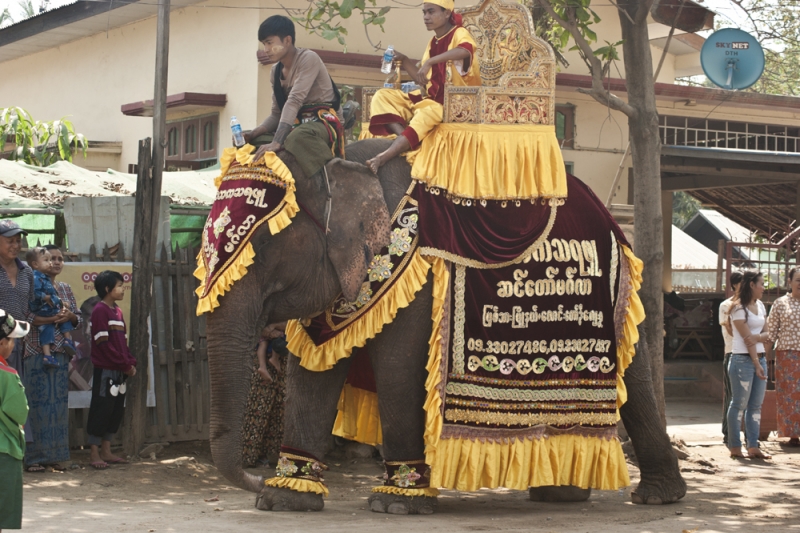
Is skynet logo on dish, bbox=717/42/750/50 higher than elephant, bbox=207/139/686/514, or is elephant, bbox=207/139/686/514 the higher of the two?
skynet logo on dish, bbox=717/42/750/50

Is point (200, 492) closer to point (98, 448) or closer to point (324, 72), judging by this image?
point (98, 448)

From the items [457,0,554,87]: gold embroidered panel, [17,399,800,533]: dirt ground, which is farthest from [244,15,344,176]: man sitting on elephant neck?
[17,399,800,533]: dirt ground

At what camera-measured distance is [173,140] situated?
1606 centimetres

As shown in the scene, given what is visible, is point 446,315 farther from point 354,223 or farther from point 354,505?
point 354,505

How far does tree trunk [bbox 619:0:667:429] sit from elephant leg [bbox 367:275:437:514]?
3.71m

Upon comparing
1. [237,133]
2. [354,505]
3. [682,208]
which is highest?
[682,208]

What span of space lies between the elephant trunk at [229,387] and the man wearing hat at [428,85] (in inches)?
52.5

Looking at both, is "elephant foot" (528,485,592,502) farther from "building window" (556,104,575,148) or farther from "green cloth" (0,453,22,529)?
"building window" (556,104,575,148)

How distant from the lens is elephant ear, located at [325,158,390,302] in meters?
6.24

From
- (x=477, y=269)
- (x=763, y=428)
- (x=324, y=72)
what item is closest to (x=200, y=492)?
(x=477, y=269)

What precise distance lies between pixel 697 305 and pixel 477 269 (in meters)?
11.6

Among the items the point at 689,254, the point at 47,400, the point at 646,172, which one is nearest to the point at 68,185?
the point at 47,400

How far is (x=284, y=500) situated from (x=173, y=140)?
415 inches

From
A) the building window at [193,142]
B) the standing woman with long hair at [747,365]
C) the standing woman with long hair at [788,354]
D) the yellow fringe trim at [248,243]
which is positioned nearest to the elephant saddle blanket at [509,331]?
the yellow fringe trim at [248,243]
